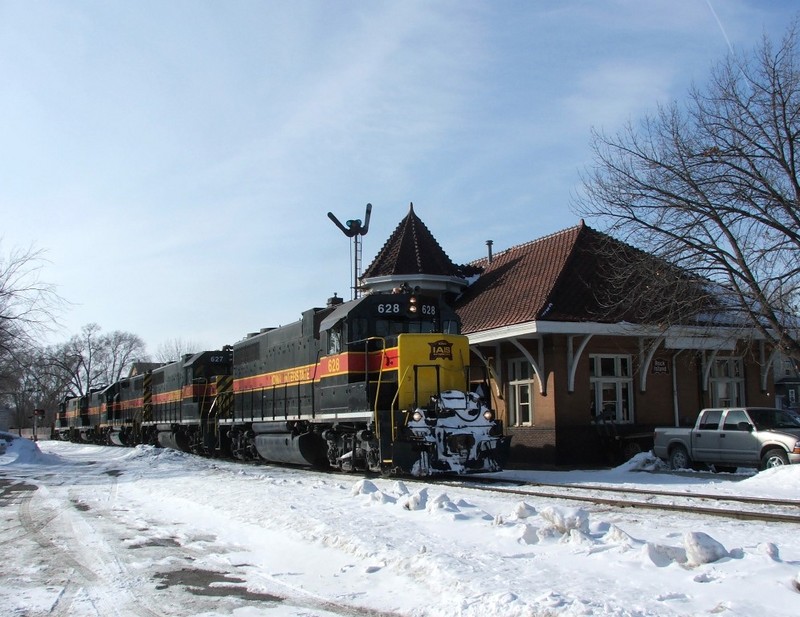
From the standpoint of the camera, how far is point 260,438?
825 inches

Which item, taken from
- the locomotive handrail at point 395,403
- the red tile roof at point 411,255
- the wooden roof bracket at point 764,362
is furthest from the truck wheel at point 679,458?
the red tile roof at point 411,255

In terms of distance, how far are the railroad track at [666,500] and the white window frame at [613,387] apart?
7.59 meters

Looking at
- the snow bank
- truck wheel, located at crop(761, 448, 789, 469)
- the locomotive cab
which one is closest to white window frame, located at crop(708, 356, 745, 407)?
truck wheel, located at crop(761, 448, 789, 469)

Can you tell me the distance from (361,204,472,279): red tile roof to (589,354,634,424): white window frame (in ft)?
22.5

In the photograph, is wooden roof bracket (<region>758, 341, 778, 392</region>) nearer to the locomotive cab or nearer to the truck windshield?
the truck windshield

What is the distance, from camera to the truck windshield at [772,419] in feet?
53.0

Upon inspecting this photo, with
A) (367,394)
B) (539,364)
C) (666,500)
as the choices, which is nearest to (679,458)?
(539,364)

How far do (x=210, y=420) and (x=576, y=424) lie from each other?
12.7 metres

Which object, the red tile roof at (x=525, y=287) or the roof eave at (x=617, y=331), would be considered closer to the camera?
the roof eave at (x=617, y=331)

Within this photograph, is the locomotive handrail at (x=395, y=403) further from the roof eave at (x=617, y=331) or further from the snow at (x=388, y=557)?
the roof eave at (x=617, y=331)

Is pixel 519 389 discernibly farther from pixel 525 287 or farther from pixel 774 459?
pixel 774 459

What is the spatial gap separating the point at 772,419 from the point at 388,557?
39.9 ft

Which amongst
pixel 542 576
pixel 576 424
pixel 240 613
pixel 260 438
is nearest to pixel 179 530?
pixel 240 613

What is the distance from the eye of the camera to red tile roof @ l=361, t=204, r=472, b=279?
26000mm
